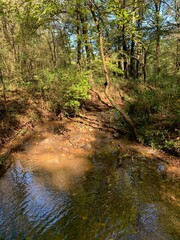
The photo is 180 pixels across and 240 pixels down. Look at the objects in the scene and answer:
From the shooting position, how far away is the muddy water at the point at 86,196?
12.0 feet

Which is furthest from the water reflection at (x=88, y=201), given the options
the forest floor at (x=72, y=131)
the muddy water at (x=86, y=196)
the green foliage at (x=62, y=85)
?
the green foliage at (x=62, y=85)

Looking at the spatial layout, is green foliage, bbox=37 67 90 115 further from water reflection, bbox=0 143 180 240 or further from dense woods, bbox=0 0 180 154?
water reflection, bbox=0 143 180 240

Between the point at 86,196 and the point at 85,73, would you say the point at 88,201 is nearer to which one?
the point at 86,196

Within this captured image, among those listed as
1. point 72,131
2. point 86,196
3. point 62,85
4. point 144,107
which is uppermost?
point 62,85

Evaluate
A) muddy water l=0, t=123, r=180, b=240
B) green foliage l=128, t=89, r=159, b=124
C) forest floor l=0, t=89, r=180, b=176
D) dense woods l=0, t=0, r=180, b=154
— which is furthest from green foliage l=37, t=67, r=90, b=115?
muddy water l=0, t=123, r=180, b=240

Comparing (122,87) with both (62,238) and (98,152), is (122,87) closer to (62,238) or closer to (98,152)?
(98,152)

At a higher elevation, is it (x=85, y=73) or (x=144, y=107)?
(x=85, y=73)

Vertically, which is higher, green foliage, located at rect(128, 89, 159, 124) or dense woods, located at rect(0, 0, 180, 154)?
dense woods, located at rect(0, 0, 180, 154)

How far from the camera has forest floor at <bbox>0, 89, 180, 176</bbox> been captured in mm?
7082

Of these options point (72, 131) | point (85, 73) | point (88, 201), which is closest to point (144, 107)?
point (85, 73)

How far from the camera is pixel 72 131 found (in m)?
8.65

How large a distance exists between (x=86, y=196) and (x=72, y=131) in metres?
4.22

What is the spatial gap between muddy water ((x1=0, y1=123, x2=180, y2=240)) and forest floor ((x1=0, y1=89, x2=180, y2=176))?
0.29 m

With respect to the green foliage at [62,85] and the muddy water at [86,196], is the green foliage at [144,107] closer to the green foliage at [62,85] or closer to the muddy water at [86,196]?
→ the green foliage at [62,85]
